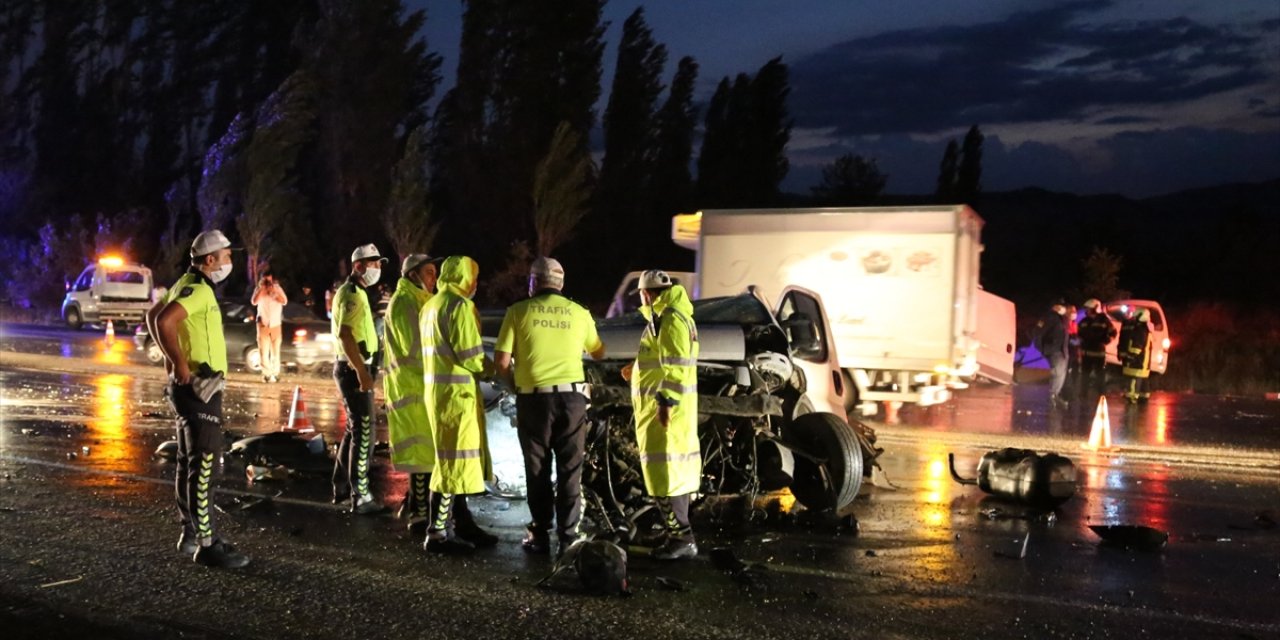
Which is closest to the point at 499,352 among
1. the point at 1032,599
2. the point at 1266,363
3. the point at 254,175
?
the point at 1032,599

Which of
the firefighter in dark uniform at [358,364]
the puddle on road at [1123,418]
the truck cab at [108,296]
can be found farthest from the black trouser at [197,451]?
the truck cab at [108,296]

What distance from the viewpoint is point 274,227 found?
129 ft

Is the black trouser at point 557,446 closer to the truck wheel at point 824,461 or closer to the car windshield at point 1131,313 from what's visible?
the truck wheel at point 824,461

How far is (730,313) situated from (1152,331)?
14344 mm

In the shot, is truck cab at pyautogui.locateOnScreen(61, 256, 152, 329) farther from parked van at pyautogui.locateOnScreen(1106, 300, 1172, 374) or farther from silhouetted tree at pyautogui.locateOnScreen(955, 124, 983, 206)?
silhouetted tree at pyautogui.locateOnScreen(955, 124, 983, 206)

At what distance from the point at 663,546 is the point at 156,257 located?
4146cm

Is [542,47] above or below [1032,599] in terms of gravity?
above

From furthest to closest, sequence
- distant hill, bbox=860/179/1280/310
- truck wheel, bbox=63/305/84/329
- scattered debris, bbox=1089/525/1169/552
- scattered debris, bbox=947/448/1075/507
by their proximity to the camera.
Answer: distant hill, bbox=860/179/1280/310 → truck wheel, bbox=63/305/84/329 → scattered debris, bbox=947/448/1075/507 → scattered debris, bbox=1089/525/1169/552

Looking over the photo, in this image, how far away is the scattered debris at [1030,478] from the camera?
843 centimetres

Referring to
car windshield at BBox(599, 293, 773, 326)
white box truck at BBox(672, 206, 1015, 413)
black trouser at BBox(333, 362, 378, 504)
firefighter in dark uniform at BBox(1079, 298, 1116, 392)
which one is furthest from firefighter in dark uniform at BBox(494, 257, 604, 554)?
firefighter in dark uniform at BBox(1079, 298, 1116, 392)

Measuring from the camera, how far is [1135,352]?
64.1 feet

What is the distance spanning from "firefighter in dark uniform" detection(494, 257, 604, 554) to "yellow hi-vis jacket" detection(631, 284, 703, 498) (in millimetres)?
382

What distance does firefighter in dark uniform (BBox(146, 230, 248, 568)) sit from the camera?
19.3 ft

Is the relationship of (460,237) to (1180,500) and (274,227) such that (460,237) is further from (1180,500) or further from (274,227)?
(1180,500)
